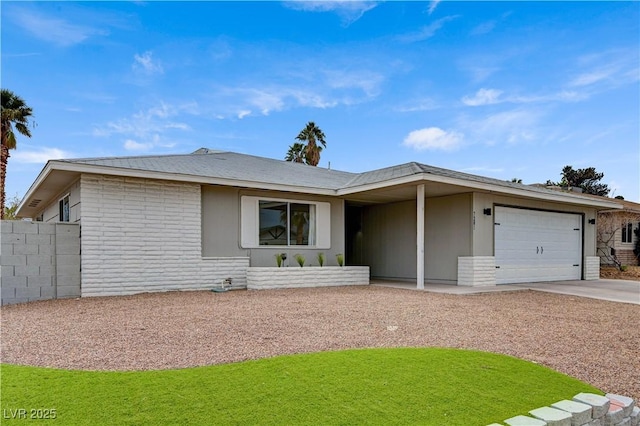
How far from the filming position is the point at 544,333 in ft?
17.8

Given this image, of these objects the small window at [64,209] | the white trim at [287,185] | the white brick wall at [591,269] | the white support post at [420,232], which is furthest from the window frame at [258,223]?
the white brick wall at [591,269]

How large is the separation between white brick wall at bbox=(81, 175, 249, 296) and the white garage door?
7908mm

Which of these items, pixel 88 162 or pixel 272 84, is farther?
pixel 272 84

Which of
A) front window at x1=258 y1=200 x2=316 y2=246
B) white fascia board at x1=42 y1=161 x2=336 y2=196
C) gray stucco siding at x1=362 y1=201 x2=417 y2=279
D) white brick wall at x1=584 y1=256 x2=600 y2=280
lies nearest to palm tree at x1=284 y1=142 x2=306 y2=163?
gray stucco siding at x1=362 y1=201 x2=417 y2=279

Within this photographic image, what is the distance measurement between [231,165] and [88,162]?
4.10 metres

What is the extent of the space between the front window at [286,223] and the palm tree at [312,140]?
19.2 metres

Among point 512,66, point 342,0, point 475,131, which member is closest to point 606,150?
point 475,131

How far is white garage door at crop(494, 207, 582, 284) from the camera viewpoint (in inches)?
458

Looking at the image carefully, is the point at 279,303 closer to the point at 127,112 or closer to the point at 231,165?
the point at 231,165

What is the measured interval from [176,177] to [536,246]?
433 inches

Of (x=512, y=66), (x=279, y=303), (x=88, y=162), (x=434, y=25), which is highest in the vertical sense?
(x=434, y=25)

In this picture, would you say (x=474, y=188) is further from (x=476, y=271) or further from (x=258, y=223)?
(x=258, y=223)

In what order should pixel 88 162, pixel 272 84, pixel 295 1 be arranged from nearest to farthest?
pixel 88 162
pixel 295 1
pixel 272 84

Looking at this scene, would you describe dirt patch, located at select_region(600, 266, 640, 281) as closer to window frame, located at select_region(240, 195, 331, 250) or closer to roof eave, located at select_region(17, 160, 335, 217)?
window frame, located at select_region(240, 195, 331, 250)
